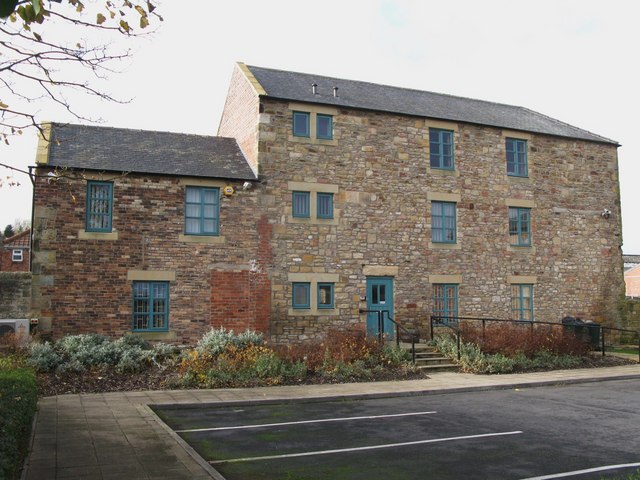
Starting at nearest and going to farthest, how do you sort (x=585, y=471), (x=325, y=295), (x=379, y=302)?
(x=585, y=471) < (x=325, y=295) < (x=379, y=302)

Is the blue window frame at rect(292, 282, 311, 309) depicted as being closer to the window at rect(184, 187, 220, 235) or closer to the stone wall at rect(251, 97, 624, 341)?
the stone wall at rect(251, 97, 624, 341)

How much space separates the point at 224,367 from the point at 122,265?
186 inches

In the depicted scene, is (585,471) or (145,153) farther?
(145,153)

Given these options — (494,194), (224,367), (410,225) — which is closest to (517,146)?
(494,194)

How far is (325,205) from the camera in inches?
734

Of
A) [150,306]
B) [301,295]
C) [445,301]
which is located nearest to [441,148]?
[445,301]

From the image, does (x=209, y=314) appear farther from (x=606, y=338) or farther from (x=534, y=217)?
(x=606, y=338)

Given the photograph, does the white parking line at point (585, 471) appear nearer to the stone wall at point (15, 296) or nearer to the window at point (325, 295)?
the window at point (325, 295)

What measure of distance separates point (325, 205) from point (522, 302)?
8199 millimetres

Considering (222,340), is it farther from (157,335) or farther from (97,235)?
(97,235)

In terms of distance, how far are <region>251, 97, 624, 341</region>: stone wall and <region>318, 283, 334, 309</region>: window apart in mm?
229

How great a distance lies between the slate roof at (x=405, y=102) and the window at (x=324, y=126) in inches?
19.2

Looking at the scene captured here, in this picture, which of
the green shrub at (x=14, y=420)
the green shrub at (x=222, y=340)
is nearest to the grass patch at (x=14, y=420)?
the green shrub at (x=14, y=420)

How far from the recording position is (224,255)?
56.7 ft
